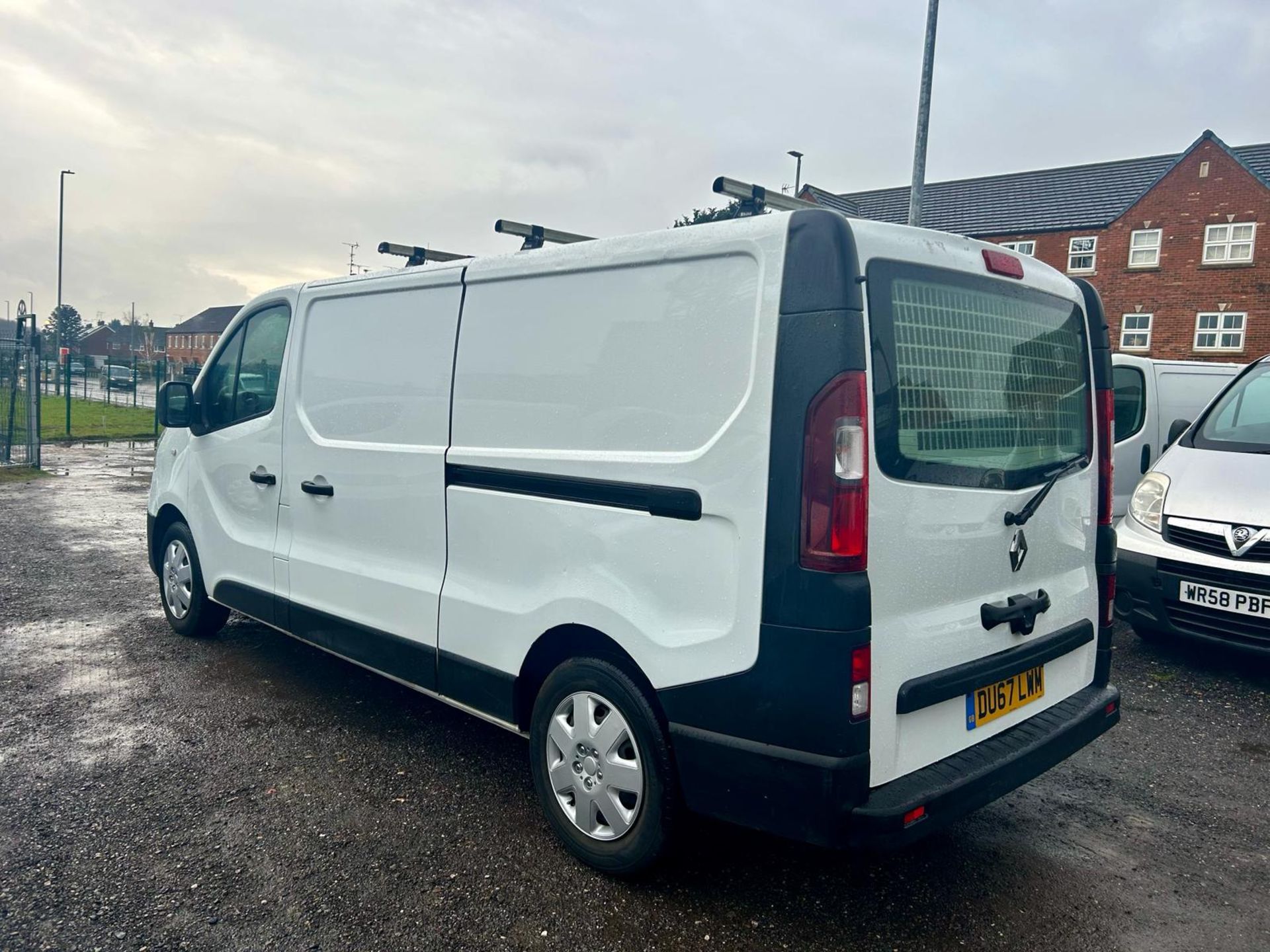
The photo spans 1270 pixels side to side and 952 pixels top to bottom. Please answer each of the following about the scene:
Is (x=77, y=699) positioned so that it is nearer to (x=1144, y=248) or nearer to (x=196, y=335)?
(x=1144, y=248)

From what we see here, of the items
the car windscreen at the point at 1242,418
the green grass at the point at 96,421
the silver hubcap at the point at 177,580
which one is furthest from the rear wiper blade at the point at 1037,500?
the green grass at the point at 96,421

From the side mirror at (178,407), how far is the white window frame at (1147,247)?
34.7 m

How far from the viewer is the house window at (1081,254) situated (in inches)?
1330

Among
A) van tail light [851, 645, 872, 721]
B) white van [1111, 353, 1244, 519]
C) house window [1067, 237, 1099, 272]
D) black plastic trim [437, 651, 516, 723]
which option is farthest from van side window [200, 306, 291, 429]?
house window [1067, 237, 1099, 272]

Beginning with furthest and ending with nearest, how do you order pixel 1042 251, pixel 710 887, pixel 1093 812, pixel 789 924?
pixel 1042 251, pixel 1093 812, pixel 710 887, pixel 789 924

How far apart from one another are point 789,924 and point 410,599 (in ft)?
6.16

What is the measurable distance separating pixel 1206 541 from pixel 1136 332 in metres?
32.1

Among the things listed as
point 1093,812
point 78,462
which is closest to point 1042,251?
point 78,462

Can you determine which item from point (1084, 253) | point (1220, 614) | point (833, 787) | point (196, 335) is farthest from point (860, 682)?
point (196, 335)

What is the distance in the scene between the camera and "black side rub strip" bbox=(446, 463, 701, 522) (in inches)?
108

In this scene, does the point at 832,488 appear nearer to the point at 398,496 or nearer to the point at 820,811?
the point at 820,811

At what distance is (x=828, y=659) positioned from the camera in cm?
244

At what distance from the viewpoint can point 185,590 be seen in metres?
5.61

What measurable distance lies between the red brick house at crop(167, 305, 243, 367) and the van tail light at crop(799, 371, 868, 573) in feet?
294
